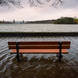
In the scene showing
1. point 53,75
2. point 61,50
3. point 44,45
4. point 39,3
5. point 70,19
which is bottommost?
point 53,75

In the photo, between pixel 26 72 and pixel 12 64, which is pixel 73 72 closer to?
pixel 26 72

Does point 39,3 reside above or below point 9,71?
above

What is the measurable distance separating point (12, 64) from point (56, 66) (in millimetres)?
1703

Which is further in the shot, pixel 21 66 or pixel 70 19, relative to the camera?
pixel 70 19

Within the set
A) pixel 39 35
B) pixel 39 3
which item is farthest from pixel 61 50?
pixel 39 35

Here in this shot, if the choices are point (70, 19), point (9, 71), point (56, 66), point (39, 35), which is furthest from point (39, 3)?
point (70, 19)

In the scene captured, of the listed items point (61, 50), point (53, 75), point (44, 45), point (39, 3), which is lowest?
point (53, 75)

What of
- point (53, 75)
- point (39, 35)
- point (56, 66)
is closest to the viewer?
point (53, 75)

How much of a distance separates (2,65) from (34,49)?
1.39 m

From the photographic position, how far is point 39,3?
17.4ft

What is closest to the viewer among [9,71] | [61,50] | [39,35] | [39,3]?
[9,71]

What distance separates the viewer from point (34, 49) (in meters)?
4.14

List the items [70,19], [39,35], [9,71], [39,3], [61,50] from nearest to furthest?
[9,71] → [61,50] → [39,3] → [39,35] → [70,19]

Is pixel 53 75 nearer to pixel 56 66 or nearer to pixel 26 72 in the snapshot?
pixel 56 66
